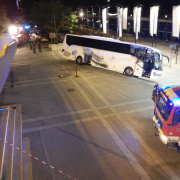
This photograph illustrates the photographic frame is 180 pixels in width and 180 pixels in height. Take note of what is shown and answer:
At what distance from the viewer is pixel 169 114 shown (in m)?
6.32

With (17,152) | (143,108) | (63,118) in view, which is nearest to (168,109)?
(143,108)

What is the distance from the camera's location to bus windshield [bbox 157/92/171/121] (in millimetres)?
6449

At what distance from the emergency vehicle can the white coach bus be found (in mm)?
7623

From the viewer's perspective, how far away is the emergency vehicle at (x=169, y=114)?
6219 mm

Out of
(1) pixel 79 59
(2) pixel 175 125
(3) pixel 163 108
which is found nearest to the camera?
(2) pixel 175 125

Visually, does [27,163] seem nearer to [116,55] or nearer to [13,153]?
[13,153]

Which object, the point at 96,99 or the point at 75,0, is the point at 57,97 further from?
the point at 75,0

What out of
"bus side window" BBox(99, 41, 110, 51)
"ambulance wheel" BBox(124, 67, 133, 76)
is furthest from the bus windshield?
"bus side window" BBox(99, 41, 110, 51)

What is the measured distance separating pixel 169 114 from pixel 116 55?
11.3m

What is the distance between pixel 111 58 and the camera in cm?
1731

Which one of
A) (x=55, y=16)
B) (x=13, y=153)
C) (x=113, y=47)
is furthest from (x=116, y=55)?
(x=55, y=16)

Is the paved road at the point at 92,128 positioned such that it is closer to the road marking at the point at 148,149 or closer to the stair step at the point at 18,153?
the road marking at the point at 148,149

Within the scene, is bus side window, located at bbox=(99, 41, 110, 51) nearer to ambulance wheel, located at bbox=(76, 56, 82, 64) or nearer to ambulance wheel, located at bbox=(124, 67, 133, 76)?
ambulance wheel, located at bbox=(124, 67, 133, 76)

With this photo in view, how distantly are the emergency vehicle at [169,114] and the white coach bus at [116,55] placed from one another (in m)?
7.62
